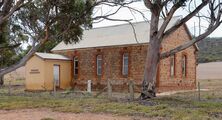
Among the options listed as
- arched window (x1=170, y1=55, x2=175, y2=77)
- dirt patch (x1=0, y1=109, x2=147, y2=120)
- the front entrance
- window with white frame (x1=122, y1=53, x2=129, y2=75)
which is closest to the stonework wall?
window with white frame (x1=122, y1=53, x2=129, y2=75)

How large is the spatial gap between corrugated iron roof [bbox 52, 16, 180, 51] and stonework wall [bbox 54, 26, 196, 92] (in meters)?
0.51

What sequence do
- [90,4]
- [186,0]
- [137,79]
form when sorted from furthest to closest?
[137,79] < [90,4] < [186,0]

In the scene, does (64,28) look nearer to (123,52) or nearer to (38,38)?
(38,38)

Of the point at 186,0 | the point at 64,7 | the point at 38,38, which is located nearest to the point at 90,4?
the point at 64,7

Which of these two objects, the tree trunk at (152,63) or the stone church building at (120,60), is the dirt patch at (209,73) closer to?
the stone church building at (120,60)

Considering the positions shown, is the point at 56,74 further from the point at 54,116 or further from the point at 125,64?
the point at 54,116

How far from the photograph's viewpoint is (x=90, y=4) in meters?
24.2

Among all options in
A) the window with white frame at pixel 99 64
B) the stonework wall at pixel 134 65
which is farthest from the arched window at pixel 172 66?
the window with white frame at pixel 99 64

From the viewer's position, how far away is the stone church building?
111 ft

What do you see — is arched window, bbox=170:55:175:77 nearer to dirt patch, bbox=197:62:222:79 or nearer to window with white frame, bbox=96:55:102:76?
window with white frame, bbox=96:55:102:76

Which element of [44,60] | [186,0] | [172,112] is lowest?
[172,112]

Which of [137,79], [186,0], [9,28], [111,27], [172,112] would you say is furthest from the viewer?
[111,27]

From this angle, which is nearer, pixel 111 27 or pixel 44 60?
pixel 44 60

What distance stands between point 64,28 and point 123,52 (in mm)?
10513
